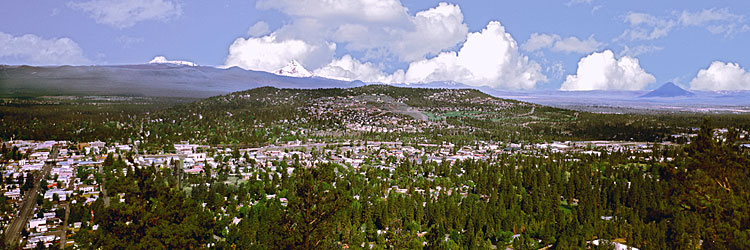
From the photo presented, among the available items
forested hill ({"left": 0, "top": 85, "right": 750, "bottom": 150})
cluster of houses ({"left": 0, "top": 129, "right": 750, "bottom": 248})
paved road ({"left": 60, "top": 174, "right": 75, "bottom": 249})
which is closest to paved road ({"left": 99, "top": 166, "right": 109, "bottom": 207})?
cluster of houses ({"left": 0, "top": 129, "right": 750, "bottom": 248})

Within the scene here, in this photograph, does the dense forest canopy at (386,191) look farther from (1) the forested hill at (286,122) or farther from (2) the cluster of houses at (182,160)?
(2) the cluster of houses at (182,160)

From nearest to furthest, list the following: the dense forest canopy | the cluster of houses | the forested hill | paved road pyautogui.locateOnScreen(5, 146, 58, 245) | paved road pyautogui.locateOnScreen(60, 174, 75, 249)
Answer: the dense forest canopy → paved road pyautogui.locateOnScreen(60, 174, 75, 249) → paved road pyautogui.locateOnScreen(5, 146, 58, 245) → the cluster of houses → the forested hill

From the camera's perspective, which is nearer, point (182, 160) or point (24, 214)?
point (24, 214)

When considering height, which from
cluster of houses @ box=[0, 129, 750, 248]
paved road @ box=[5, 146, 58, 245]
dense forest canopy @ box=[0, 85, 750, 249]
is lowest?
paved road @ box=[5, 146, 58, 245]

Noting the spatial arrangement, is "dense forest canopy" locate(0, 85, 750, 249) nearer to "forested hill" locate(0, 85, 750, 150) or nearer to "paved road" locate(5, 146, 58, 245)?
"forested hill" locate(0, 85, 750, 150)

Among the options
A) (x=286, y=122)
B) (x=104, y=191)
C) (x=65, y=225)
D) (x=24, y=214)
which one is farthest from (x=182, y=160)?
(x=286, y=122)

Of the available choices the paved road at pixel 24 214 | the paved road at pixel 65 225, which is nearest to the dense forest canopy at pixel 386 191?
the paved road at pixel 65 225

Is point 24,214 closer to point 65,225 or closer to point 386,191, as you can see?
point 65,225

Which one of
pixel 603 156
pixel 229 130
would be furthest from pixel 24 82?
Answer: pixel 603 156

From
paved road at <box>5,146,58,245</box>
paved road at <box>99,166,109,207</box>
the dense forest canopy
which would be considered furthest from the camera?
paved road at <box>99,166,109,207</box>

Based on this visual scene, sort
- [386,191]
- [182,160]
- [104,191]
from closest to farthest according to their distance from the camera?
[104,191], [386,191], [182,160]

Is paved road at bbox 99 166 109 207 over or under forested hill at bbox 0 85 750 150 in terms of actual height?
under
